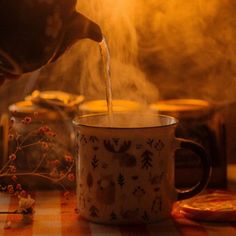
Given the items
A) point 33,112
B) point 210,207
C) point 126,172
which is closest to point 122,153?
point 126,172

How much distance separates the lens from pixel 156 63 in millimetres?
Answer: 1319

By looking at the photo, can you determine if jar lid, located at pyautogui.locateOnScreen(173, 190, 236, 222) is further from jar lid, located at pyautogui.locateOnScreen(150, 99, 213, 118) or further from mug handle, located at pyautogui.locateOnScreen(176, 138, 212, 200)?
jar lid, located at pyautogui.locateOnScreen(150, 99, 213, 118)

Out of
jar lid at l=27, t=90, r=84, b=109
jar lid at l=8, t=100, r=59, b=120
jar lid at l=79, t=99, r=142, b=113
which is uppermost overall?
jar lid at l=27, t=90, r=84, b=109

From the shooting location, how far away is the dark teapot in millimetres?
789

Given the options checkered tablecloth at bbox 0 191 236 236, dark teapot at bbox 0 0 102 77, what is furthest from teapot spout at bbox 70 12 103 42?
checkered tablecloth at bbox 0 191 236 236

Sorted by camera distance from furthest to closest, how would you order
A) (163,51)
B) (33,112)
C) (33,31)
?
(163,51) < (33,112) < (33,31)

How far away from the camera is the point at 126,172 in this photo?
0.81 metres

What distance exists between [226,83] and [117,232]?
0.60 m

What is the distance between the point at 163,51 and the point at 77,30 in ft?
1.59

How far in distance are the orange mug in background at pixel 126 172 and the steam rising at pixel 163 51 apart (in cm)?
37

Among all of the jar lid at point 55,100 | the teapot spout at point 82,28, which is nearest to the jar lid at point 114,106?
the jar lid at point 55,100

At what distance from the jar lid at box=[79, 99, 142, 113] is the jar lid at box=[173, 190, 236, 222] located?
8.2 inches

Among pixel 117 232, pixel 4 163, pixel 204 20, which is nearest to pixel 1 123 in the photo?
pixel 4 163

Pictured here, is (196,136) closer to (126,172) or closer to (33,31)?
(126,172)
